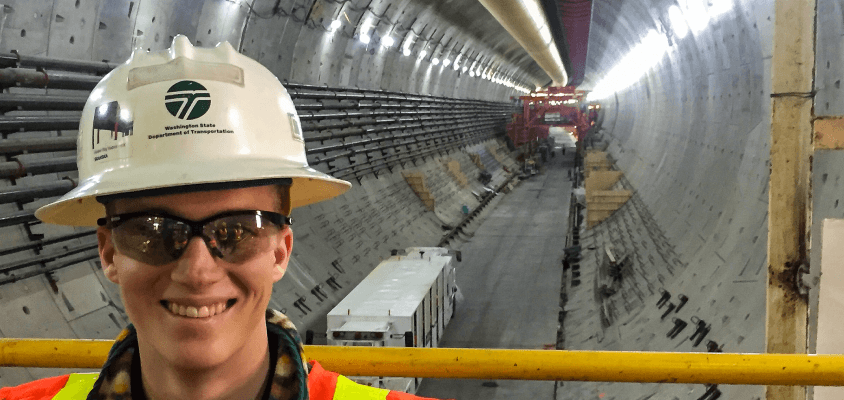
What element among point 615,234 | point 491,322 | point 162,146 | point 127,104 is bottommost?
point 491,322

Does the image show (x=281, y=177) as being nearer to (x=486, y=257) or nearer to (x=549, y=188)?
(x=486, y=257)

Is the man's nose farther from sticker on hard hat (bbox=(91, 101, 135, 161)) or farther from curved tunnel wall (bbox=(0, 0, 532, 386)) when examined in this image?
curved tunnel wall (bbox=(0, 0, 532, 386))

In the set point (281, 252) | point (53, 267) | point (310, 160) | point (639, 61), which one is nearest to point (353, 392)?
point (281, 252)

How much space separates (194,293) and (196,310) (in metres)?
0.04

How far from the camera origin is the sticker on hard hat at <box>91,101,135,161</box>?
1731 millimetres

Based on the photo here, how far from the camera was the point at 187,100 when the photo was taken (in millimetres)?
1692

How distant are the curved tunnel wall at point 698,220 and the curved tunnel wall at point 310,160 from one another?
400cm

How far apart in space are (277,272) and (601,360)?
1.37m

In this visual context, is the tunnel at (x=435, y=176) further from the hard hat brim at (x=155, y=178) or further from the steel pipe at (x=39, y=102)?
the hard hat brim at (x=155, y=178)

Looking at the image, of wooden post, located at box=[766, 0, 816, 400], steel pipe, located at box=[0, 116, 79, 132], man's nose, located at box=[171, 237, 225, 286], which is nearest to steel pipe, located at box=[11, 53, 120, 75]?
steel pipe, located at box=[0, 116, 79, 132]

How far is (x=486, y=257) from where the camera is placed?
1512 centimetres

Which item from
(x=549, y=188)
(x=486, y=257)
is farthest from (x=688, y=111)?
(x=549, y=188)

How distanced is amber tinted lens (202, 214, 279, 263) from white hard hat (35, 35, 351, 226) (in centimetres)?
10

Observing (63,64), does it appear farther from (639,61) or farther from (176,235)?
(639,61)
